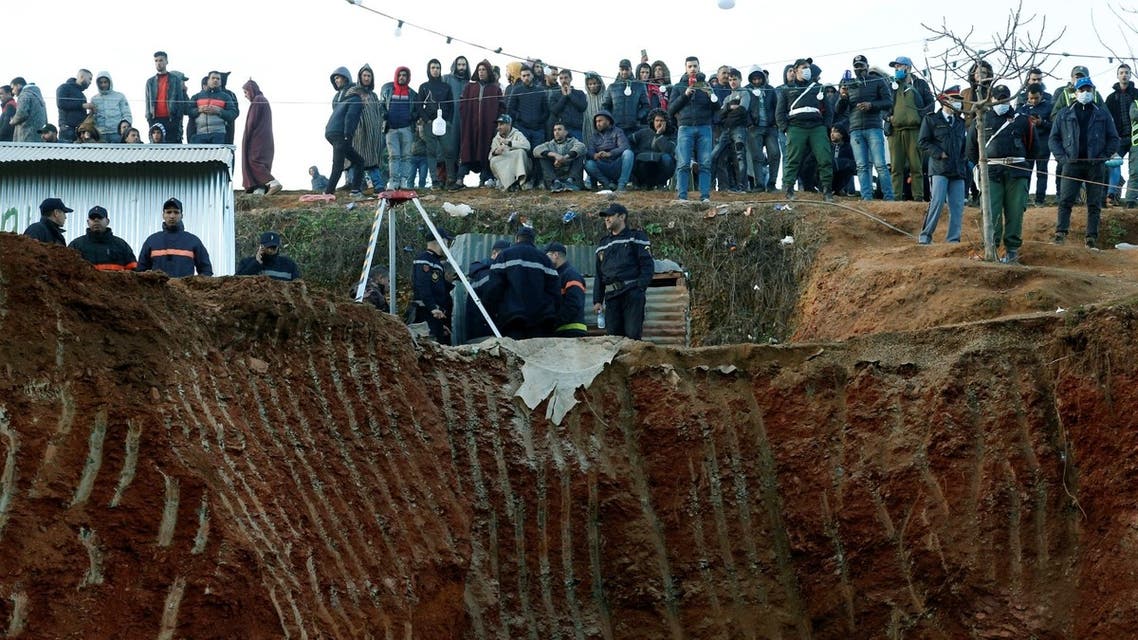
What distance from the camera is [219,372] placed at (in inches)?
343

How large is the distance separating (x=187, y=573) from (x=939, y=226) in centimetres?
1381

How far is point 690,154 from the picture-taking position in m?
18.9

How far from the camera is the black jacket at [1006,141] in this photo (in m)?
16.5

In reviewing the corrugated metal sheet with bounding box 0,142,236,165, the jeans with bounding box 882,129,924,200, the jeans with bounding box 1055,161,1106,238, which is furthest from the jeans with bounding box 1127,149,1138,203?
the corrugated metal sheet with bounding box 0,142,236,165

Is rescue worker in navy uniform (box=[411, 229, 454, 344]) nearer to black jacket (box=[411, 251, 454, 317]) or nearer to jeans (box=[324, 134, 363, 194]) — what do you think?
black jacket (box=[411, 251, 454, 317])

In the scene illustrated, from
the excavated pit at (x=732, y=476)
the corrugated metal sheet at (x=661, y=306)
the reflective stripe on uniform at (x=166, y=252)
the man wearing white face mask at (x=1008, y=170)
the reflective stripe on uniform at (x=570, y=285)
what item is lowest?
the excavated pit at (x=732, y=476)

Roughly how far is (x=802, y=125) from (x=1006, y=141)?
2955 millimetres

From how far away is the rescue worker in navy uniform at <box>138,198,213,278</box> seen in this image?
1265 centimetres

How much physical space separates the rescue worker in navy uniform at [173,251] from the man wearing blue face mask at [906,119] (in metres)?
9.34

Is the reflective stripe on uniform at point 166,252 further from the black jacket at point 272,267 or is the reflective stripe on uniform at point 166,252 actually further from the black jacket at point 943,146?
the black jacket at point 943,146

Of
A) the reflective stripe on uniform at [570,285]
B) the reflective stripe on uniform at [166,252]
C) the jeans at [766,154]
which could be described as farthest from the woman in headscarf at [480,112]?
the reflective stripe on uniform at [166,252]

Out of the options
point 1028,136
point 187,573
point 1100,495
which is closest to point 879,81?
point 1028,136

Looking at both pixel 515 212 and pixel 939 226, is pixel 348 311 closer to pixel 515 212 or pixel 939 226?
pixel 515 212

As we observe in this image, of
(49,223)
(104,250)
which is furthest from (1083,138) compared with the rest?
(49,223)
